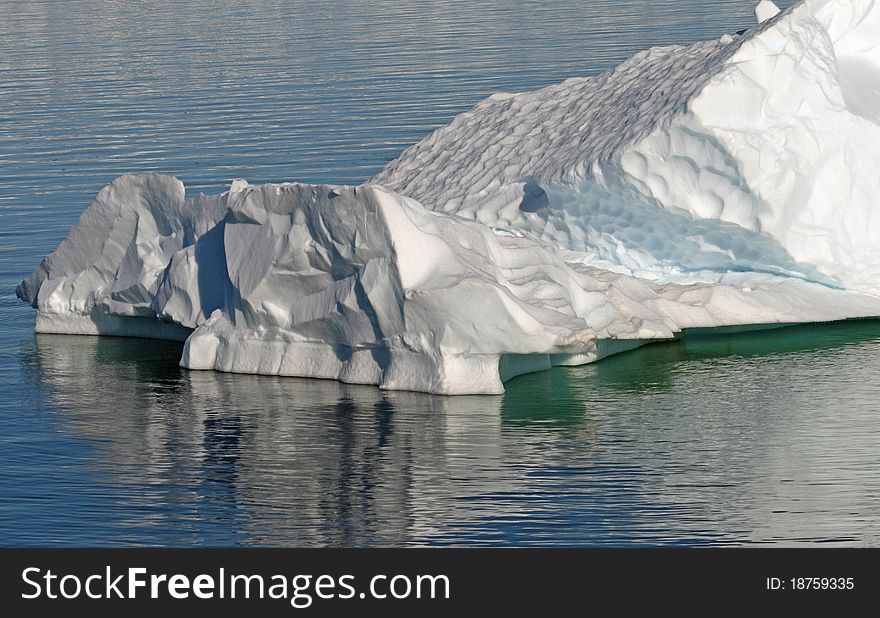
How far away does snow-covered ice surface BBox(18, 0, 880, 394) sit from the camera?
47.2 feet

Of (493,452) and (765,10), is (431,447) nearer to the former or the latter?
(493,452)

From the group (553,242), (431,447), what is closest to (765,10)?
(553,242)

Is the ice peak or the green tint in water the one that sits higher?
the ice peak

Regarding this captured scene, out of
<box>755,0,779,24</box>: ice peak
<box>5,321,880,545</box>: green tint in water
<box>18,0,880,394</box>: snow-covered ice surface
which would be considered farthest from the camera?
<box>755,0,779,24</box>: ice peak

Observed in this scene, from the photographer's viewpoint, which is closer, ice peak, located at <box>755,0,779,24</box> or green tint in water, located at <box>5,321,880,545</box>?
green tint in water, located at <box>5,321,880,545</box>

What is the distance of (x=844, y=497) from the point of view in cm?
1170

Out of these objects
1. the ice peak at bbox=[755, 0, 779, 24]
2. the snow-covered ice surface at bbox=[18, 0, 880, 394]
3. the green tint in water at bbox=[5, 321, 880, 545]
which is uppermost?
the ice peak at bbox=[755, 0, 779, 24]

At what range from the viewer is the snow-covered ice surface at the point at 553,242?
567 inches

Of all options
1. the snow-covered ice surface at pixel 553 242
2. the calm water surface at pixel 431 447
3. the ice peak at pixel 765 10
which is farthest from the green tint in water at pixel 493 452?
the ice peak at pixel 765 10

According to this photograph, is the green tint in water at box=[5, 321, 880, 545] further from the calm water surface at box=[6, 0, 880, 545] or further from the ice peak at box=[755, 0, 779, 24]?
the ice peak at box=[755, 0, 779, 24]

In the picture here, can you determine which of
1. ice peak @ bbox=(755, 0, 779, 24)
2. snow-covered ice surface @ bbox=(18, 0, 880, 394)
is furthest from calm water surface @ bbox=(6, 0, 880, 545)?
ice peak @ bbox=(755, 0, 779, 24)

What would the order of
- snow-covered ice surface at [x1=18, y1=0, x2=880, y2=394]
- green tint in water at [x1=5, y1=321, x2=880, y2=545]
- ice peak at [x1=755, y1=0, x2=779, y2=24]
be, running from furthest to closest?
1. ice peak at [x1=755, y1=0, x2=779, y2=24]
2. snow-covered ice surface at [x1=18, y1=0, x2=880, y2=394]
3. green tint in water at [x1=5, y1=321, x2=880, y2=545]

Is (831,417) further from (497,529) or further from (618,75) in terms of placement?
(618,75)

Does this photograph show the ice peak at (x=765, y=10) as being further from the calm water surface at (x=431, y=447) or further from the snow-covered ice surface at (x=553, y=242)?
the calm water surface at (x=431, y=447)
